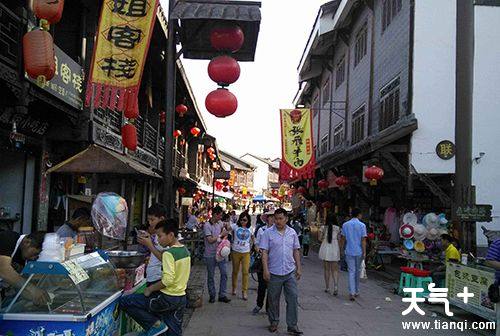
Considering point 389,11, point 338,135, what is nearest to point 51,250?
point 389,11

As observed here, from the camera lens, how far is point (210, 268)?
9.68 metres

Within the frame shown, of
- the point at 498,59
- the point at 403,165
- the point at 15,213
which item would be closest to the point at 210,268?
the point at 15,213

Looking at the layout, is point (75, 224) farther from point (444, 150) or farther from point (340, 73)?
point (340, 73)

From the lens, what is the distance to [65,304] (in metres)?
4.59

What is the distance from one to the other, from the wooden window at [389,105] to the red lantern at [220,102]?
10097 millimetres

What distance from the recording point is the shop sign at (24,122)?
8.62 metres

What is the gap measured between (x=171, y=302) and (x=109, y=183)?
35.7 feet

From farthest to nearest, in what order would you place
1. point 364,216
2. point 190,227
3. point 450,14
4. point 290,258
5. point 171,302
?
point 364,216 < point 190,227 < point 450,14 < point 290,258 < point 171,302

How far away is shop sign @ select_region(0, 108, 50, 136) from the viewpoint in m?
8.62

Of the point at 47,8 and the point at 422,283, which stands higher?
the point at 47,8

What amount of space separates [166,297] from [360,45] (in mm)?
18232

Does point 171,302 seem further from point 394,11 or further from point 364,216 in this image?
point 364,216

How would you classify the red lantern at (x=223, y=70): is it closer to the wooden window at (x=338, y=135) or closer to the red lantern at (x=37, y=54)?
the red lantern at (x=37, y=54)

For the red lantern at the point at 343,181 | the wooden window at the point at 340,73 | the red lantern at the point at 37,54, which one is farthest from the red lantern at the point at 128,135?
the wooden window at the point at 340,73
